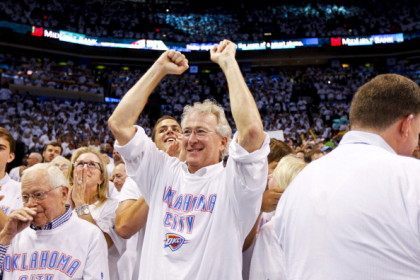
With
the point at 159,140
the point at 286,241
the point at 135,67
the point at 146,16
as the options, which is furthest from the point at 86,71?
the point at 286,241

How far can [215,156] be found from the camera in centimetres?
261

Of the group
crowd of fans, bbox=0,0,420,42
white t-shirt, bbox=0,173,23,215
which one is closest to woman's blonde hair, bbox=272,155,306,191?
white t-shirt, bbox=0,173,23,215

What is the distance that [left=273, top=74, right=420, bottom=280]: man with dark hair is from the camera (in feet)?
4.96

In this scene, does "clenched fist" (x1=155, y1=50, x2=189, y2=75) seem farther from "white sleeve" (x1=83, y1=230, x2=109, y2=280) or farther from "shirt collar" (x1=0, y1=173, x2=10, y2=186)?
"shirt collar" (x1=0, y1=173, x2=10, y2=186)

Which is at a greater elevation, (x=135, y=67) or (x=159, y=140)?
(x=135, y=67)

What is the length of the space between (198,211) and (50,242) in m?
0.89

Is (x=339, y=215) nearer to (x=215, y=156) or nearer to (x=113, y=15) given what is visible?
(x=215, y=156)

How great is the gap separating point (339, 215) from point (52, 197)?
1684mm

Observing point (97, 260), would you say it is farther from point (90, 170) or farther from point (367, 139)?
point (367, 139)

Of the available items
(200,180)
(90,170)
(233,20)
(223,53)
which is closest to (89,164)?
(90,170)

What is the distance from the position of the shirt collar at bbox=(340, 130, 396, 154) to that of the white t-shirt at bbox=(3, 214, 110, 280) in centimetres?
161

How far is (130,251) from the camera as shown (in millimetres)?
3414

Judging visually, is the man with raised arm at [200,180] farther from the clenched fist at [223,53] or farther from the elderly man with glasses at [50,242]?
the elderly man with glasses at [50,242]

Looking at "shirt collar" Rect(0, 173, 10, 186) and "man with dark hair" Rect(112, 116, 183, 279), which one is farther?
"shirt collar" Rect(0, 173, 10, 186)
